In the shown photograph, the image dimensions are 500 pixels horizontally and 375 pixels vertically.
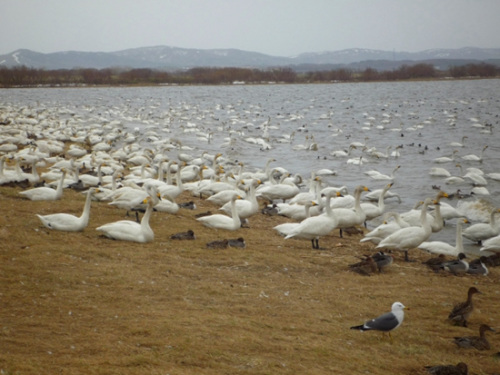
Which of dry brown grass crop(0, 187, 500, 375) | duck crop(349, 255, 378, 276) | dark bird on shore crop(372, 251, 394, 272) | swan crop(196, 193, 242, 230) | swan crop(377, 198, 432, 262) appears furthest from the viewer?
swan crop(196, 193, 242, 230)

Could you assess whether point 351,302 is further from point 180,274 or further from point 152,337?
point 152,337

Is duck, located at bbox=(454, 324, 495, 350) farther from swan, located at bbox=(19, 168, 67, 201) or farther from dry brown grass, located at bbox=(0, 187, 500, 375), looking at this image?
swan, located at bbox=(19, 168, 67, 201)

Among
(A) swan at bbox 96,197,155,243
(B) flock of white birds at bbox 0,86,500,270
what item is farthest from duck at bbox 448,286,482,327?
(A) swan at bbox 96,197,155,243

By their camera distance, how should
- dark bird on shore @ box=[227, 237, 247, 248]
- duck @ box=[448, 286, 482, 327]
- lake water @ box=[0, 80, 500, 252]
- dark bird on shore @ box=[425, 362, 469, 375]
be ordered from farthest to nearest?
lake water @ box=[0, 80, 500, 252] → dark bird on shore @ box=[227, 237, 247, 248] → duck @ box=[448, 286, 482, 327] → dark bird on shore @ box=[425, 362, 469, 375]

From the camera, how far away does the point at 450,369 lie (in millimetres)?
6297

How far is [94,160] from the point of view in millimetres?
22547

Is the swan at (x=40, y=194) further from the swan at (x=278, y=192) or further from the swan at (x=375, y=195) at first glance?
the swan at (x=375, y=195)

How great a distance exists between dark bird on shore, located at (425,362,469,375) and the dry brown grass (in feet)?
0.94

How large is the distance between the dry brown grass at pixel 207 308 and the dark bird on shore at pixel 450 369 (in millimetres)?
287

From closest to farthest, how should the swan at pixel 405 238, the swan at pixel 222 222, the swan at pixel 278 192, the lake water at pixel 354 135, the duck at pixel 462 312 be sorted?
the duck at pixel 462 312 < the swan at pixel 405 238 < the swan at pixel 222 222 < the swan at pixel 278 192 < the lake water at pixel 354 135

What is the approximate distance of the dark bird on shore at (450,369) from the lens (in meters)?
6.23

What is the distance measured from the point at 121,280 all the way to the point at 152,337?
6.94ft

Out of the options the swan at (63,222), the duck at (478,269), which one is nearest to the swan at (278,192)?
the duck at (478,269)

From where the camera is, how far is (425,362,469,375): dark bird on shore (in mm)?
6227
